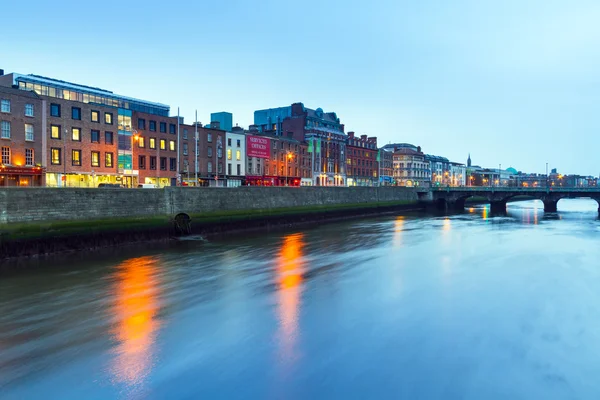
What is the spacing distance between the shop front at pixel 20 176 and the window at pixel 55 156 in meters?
2.39

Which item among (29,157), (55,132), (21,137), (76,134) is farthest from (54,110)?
(29,157)

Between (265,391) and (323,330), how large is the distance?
4.66m

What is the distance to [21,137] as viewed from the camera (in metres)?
44.6

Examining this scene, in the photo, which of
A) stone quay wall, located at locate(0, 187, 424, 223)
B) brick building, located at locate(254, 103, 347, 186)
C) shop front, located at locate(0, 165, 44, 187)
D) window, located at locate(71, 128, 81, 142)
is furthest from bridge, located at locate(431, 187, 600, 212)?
shop front, located at locate(0, 165, 44, 187)

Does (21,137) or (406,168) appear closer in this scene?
(21,137)

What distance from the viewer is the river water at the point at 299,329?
1112 cm

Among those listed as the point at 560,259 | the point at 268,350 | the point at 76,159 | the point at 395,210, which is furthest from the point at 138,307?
the point at 395,210

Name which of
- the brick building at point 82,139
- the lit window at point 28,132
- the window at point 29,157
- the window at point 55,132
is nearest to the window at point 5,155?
the window at point 29,157

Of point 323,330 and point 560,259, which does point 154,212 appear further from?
point 560,259

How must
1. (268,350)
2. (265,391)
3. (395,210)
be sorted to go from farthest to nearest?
(395,210) < (268,350) < (265,391)

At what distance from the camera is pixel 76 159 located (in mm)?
50969

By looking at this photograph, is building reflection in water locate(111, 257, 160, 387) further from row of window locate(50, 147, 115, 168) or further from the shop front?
row of window locate(50, 147, 115, 168)

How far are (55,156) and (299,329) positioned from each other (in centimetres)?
4495

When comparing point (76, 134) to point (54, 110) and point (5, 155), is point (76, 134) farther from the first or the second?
point (5, 155)
